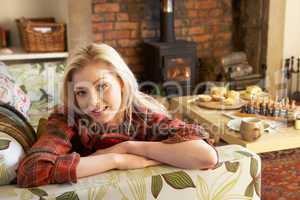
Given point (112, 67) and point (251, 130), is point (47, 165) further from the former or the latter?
point (251, 130)

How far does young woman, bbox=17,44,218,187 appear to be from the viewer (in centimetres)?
106

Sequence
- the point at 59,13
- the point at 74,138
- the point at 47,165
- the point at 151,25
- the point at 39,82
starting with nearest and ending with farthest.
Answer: the point at 47,165 < the point at 74,138 < the point at 39,82 < the point at 59,13 < the point at 151,25

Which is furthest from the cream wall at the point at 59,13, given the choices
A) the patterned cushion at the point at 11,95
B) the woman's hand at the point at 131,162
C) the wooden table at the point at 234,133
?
the woman's hand at the point at 131,162

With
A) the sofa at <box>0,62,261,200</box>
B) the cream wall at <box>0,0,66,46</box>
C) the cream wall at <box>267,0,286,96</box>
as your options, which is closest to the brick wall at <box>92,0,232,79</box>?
the cream wall at <box>0,0,66,46</box>

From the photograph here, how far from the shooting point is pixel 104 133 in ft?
4.16

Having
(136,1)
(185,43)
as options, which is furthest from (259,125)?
(136,1)

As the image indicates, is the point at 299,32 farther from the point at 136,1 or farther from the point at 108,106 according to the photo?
the point at 108,106

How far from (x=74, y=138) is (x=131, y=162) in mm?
283

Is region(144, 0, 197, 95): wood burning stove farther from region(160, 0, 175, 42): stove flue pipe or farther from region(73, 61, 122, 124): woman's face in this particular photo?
region(73, 61, 122, 124): woman's face

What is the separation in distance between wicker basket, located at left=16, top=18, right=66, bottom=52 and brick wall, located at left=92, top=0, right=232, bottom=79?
42 centimetres

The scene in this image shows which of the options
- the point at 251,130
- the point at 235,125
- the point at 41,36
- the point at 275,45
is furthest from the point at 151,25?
the point at 251,130

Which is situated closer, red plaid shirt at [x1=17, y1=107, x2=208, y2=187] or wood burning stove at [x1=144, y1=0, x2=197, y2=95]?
red plaid shirt at [x1=17, y1=107, x2=208, y2=187]

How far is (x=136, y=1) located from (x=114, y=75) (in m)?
2.53

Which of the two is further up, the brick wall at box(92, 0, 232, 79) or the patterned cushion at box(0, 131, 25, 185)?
the brick wall at box(92, 0, 232, 79)
